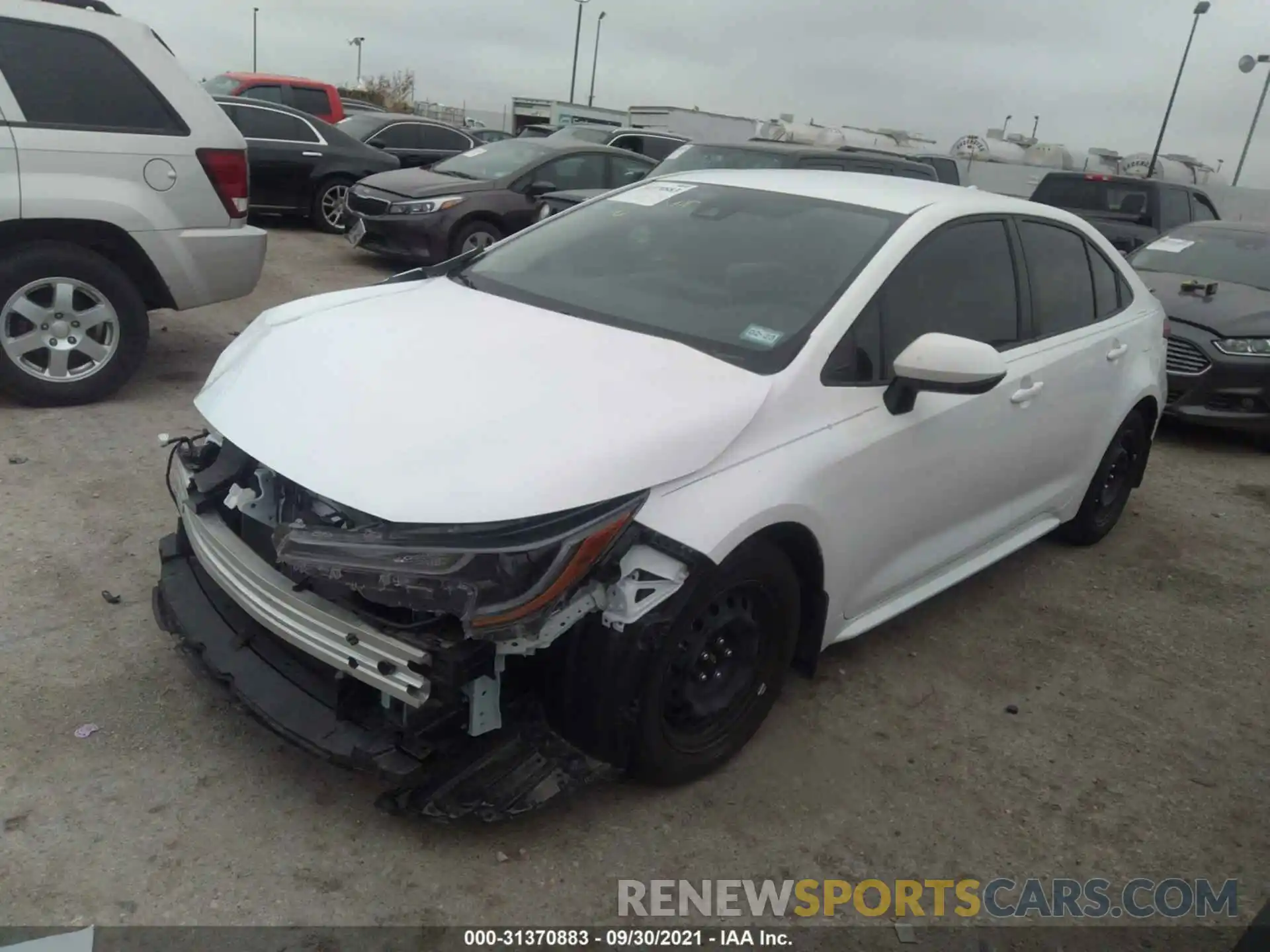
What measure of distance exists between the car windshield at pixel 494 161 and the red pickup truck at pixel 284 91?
468 cm

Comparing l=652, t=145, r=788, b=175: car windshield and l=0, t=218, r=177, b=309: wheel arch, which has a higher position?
l=652, t=145, r=788, b=175: car windshield

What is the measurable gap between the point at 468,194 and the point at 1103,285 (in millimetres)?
6735

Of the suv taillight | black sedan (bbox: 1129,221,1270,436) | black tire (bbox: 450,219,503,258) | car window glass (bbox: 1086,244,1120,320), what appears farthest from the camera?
black tire (bbox: 450,219,503,258)

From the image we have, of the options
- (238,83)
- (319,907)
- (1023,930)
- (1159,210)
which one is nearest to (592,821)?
(319,907)

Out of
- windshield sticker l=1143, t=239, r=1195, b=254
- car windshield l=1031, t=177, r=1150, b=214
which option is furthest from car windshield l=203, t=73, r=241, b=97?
windshield sticker l=1143, t=239, r=1195, b=254

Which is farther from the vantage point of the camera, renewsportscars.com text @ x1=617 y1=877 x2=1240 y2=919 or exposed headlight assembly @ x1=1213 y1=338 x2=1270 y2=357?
exposed headlight assembly @ x1=1213 y1=338 x2=1270 y2=357

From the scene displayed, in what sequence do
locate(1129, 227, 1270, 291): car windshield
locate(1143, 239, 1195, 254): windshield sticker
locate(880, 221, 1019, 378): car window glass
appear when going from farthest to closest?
1. locate(1143, 239, 1195, 254): windshield sticker
2. locate(1129, 227, 1270, 291): car windshield
3. locate(880, 221, 1019, 378): car window glass

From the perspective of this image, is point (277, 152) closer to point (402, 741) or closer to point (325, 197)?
point (325, 197)

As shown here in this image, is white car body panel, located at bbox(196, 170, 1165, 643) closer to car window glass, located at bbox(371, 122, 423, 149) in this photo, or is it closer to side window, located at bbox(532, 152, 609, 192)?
side window, located at bbox(532, 152, 609, 192)

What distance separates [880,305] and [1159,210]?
1039cm

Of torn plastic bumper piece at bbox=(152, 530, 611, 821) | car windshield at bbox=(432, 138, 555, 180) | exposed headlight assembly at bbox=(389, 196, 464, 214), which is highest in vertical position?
car windshield at bbox=(432, 138, 555, 180)

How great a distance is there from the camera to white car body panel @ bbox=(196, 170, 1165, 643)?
8.18 feet

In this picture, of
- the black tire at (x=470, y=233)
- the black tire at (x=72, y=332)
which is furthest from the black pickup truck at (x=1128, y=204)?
the black tire at (x=72, y=332)

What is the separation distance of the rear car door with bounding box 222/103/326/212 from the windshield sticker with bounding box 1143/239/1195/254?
338 inches
